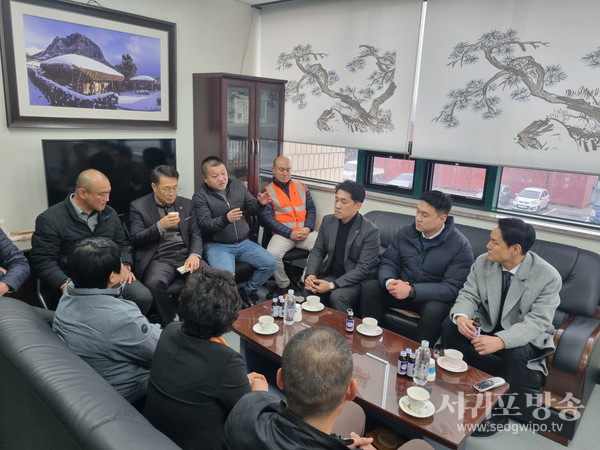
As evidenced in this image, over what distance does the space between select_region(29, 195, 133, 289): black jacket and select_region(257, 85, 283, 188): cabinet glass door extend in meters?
1.77

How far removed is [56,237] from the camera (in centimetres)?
255

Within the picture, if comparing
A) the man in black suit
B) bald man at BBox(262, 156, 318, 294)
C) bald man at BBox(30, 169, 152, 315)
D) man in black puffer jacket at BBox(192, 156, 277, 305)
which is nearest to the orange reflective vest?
bald man at BBox(262, 156, 318, 294)

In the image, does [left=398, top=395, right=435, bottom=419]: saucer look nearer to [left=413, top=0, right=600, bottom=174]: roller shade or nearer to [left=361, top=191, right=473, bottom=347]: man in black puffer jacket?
[left=361, top=191, right=473, bottom=347]: man in black puffer jacket

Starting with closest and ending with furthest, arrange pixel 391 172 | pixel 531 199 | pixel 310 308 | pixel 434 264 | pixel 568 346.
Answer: pixel 568 346 < pixel 310 308 < pixel 434 264 < pixel 531 199 < pixel 391 172

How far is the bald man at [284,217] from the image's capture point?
143 inches

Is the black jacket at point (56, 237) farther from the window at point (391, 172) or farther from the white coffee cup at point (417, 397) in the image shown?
the window at point (391, 172)

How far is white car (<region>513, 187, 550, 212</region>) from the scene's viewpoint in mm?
3084

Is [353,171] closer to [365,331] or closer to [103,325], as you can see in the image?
[365,331]

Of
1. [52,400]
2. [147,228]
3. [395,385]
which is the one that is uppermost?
[147,228]

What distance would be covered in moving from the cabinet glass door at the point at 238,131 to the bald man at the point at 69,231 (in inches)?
54.6

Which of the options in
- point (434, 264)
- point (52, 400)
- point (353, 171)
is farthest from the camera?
point (353, 171)

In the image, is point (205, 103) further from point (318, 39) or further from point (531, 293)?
point (531, 293)

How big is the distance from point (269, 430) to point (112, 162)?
2.58 metres

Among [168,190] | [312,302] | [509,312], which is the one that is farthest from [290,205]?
[509,312]
